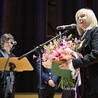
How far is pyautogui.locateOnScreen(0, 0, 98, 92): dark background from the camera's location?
522 centimetres

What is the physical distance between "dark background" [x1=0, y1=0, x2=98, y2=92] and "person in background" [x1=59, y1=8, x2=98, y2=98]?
3363 millimetres

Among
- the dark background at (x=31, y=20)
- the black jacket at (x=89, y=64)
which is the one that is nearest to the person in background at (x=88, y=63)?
the black jacket at (x=89, y=64)

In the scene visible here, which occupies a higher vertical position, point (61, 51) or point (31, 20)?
point (31, 20)

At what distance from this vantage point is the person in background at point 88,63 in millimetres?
1737

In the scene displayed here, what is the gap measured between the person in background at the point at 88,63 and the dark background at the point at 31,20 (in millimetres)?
3363

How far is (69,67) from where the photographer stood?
5.95 feet

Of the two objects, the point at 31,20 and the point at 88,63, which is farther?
the point at 31,20

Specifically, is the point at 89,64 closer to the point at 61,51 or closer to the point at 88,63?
the point at 88,63

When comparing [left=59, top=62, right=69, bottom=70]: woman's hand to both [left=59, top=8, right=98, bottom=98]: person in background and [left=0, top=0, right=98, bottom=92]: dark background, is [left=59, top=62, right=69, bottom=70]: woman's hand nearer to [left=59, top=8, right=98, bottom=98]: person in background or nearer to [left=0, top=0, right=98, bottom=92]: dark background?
[left=59, top=8, right=98, bottom=98]: person in background

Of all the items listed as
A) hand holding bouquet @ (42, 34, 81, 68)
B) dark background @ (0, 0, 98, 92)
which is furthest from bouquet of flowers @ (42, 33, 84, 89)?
dark background @ (0, 0, 98, 92)

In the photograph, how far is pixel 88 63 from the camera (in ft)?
5.67

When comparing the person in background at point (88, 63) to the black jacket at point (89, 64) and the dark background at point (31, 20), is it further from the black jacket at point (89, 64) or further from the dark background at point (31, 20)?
the dark background at point (31, 20)

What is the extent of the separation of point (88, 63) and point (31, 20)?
384 cm

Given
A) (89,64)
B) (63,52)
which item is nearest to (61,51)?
(63,52)
